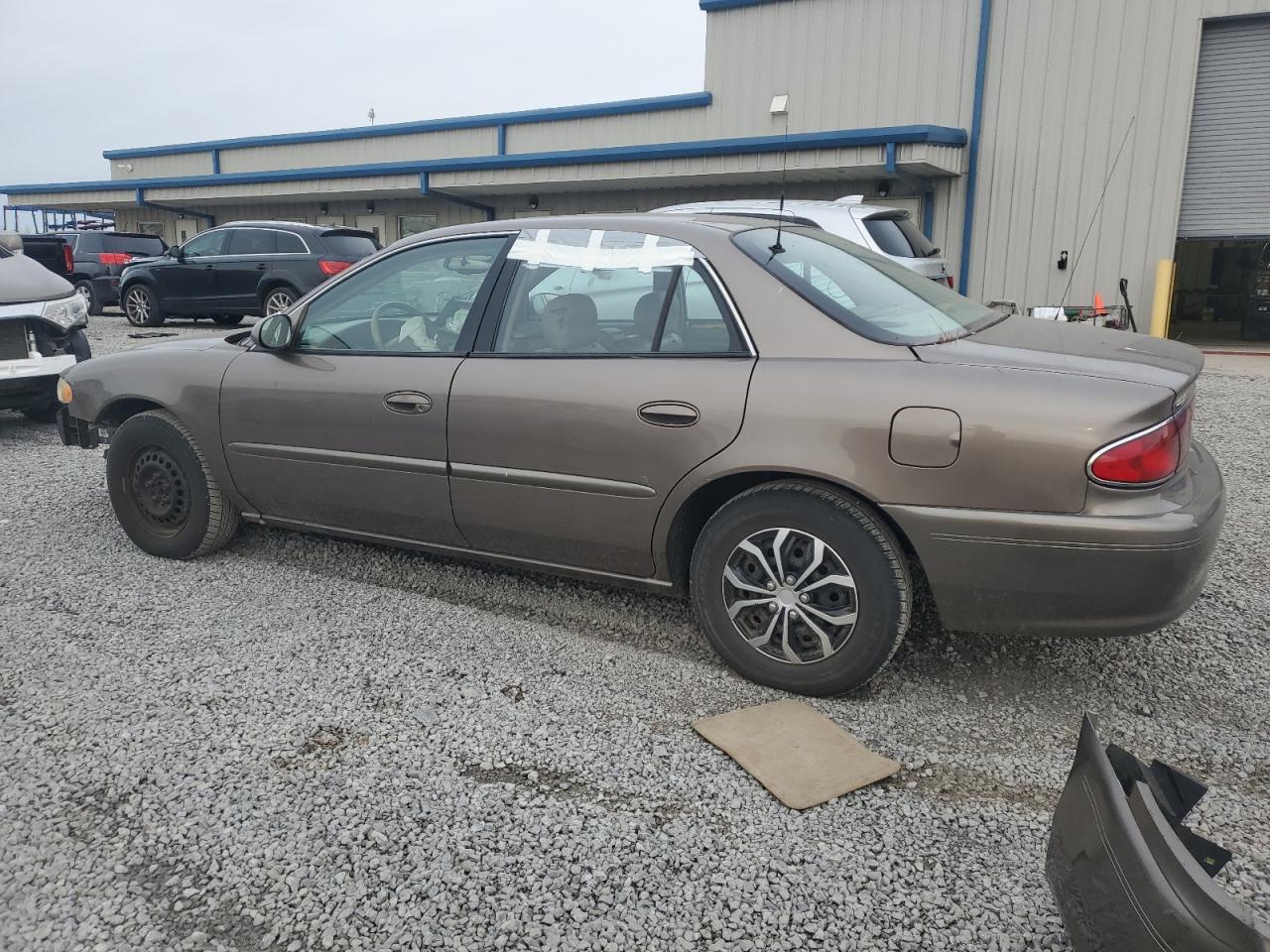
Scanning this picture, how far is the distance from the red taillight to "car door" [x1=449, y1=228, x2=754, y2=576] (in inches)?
42.1

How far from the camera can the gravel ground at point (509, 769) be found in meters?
2.16

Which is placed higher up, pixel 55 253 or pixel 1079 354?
pixel 55 253

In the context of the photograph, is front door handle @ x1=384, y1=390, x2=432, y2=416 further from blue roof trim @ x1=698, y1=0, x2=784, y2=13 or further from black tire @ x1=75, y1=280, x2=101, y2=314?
black tire @ x1=75, y1=280, x2=101, y2=314

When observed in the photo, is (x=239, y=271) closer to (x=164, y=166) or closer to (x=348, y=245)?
(x=348, y=245)

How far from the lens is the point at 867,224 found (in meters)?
7.89

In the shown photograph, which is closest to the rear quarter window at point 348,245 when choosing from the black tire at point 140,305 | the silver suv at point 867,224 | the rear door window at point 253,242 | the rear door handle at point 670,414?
the rear door window at point 253,242

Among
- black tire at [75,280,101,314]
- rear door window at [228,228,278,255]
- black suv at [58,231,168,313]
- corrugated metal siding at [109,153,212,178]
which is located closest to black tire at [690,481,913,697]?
rear door window at [228,228,278,255]

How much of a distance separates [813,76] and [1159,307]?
663 centimetres

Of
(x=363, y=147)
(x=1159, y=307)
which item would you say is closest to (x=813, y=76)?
(x=1159, y=307)

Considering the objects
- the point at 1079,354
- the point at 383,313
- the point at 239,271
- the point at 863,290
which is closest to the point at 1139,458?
the point at 1079,354

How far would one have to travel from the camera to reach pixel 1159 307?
13586mm

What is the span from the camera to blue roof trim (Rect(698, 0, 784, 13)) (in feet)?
53.0

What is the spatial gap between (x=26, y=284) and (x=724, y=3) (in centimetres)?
1300

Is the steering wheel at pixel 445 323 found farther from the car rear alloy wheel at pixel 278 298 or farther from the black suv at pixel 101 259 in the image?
the black suv at pixel 101 259
